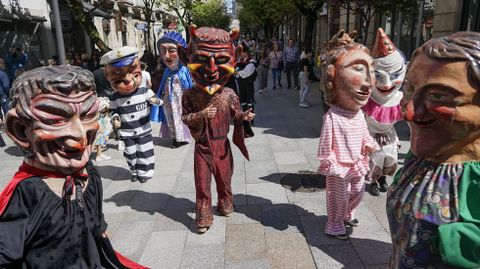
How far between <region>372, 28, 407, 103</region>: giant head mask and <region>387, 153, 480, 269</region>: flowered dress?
1.85 metres

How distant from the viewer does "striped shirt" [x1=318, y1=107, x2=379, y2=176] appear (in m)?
3.30

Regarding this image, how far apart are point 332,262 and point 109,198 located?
3.02m

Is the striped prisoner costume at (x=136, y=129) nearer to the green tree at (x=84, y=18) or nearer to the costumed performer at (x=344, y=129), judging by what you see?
the costumed performer at (x=344, y=129)

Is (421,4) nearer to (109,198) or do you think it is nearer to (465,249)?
(109,198)

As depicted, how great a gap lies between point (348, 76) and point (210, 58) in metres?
1.27

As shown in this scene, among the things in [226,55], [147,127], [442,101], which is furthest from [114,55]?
[442,101]

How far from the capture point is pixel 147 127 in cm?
525

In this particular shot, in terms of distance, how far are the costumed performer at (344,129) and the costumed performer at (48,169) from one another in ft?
6.59

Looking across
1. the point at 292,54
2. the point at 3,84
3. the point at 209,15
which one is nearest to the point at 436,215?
the point at 3,84

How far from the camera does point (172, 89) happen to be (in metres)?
6.96

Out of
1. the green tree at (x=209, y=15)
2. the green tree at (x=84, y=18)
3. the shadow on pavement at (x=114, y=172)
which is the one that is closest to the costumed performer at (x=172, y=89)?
the shadow on pavement at (x=114, y=172)

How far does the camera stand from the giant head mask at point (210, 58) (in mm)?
3547

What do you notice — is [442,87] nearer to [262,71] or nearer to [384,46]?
[384,46]

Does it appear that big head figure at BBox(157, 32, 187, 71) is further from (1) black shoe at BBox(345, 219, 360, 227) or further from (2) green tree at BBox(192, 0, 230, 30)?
(2) green tree at BBox(192, 0, 230, 30)
